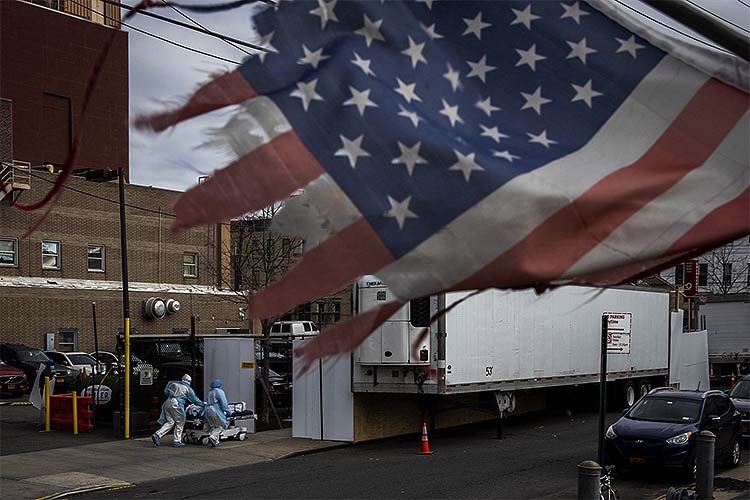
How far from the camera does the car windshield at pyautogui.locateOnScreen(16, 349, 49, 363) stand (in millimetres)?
34344

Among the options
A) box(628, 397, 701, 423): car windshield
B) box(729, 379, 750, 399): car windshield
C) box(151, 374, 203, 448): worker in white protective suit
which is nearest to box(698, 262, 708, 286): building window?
box(729, 379, 750, 399): car windshield

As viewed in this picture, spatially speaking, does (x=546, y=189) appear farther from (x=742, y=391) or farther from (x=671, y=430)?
(x=742, y=391)

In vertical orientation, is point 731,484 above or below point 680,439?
below

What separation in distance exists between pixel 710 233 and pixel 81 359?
3453cm

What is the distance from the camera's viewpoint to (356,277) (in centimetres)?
270

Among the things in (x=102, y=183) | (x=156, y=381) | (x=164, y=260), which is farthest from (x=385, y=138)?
(x=164, y=260)

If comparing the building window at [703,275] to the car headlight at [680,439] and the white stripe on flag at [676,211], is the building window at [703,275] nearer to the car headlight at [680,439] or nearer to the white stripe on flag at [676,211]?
the car headlight at [680,439]

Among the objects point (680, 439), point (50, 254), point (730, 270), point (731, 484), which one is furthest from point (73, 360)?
point (730, 270)

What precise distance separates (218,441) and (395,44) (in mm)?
16916

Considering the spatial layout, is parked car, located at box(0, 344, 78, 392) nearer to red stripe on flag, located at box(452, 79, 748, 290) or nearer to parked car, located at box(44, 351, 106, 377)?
parked car, located at box(44, 351, 106, 377)

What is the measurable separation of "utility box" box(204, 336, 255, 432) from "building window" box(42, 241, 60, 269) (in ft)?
61.2

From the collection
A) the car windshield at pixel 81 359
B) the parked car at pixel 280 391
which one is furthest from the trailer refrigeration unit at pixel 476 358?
the car windshield at pixel 81 359

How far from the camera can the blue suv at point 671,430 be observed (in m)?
14.9

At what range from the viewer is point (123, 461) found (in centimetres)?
1716
